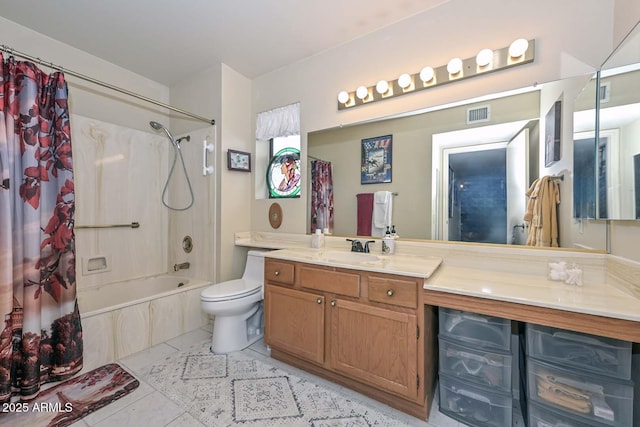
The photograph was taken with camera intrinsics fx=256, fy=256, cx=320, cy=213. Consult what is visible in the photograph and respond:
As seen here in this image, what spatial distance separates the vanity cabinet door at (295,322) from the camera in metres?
1.61

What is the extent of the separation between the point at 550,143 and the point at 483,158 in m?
0.32

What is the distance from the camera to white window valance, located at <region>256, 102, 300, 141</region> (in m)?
2.36

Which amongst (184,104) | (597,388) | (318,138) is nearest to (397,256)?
(597,388)

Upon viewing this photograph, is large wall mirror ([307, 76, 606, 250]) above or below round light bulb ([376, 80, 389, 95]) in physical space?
below

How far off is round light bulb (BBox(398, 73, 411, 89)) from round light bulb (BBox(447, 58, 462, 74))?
9.9 inches

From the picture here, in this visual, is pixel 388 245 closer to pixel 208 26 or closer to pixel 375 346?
pixel 375 346

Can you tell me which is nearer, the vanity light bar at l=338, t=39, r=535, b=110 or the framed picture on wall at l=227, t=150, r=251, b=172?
the vanity light bar at l=338, t=39, r=535, b=110

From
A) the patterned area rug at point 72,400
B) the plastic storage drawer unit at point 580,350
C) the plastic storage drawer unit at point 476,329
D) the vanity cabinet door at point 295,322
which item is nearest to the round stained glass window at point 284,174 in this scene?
the vanity cabinet door at point 295,322

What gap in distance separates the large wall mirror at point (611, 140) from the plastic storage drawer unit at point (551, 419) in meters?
0.88

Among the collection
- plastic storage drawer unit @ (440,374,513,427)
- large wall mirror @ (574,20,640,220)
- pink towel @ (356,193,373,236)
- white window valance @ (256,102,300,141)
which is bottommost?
plastic storage drawer unit @ (440,374,513,427)

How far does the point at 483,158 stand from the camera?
5.25 feet

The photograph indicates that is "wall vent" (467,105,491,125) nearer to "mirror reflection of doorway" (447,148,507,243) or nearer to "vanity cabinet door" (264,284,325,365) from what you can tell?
"mirror reflection of doorway" (447,148,507,243)

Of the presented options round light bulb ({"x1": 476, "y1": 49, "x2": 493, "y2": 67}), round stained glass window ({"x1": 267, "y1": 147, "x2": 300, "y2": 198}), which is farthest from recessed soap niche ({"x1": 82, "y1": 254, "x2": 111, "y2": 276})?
round light bulb ({"x1": 476, "y1": 49, "x2": 493, "y2": 67})

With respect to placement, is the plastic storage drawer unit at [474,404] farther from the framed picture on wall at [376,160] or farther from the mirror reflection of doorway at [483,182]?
the framed picture on wall at [376,160]
